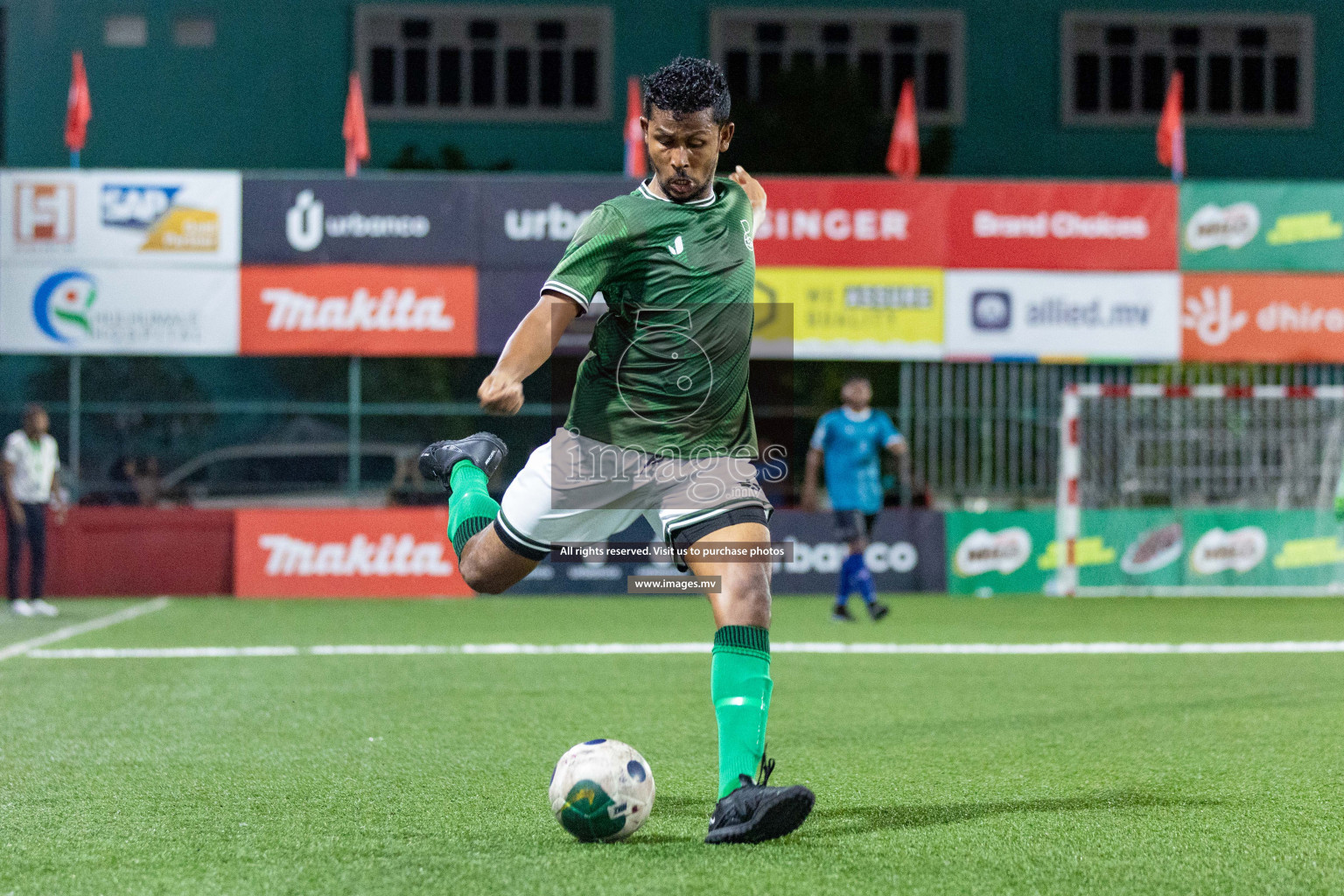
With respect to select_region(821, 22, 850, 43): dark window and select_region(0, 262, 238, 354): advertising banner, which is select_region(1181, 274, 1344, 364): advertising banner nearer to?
select_region(0, 262, 238, 354): advertising banner

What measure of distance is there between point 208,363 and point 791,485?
1124 centimetres

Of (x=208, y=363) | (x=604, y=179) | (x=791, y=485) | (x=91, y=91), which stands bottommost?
(x=791, y=485)

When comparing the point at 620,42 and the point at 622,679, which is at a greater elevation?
the point at 620,42

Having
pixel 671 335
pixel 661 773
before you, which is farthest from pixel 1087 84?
pixel 671 335

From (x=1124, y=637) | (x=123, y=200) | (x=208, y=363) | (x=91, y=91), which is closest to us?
(x=1124, y=637)

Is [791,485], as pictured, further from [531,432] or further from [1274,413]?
[1274,413]

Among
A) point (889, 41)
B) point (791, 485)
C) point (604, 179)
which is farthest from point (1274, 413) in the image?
point (889, 41)

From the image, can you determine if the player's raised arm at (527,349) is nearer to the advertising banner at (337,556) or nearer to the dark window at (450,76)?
the advertising banner at (337,556)

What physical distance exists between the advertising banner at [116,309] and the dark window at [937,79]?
16.6 meters

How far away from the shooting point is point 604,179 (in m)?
15.8

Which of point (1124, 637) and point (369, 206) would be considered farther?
point (369, 206)

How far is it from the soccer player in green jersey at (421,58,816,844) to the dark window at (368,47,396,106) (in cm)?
2428

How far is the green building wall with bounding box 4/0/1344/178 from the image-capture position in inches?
1089

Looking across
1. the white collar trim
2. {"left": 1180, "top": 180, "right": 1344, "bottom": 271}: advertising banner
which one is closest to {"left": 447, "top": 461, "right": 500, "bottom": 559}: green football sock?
the white collar trim
